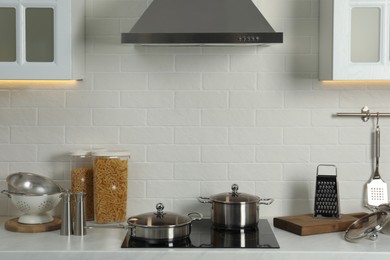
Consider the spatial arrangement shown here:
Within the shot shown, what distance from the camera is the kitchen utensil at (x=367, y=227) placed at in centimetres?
363

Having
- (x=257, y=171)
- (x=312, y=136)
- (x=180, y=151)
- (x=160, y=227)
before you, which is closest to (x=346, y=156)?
(x=312, y=136)

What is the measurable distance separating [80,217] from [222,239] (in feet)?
2.16

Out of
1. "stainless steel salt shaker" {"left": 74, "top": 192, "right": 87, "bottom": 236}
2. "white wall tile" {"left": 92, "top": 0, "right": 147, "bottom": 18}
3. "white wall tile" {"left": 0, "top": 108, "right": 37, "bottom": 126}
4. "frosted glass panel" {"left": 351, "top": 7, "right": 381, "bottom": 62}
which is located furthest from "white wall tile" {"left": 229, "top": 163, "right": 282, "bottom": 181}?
"white wall tile" {"left": 0, "top": 108, "right": 37, "bottom": 126}

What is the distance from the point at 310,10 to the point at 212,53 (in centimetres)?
54

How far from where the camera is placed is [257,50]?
165 inches

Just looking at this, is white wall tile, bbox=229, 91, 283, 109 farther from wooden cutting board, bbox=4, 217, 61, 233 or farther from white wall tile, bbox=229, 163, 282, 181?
wooden cutting board, bbox=4, 217, 61, 233

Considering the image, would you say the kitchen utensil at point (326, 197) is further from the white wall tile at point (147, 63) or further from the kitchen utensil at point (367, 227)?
the white wall tile at point (147, 63)

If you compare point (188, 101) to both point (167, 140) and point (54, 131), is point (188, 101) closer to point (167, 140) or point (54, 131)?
point (167, 140)

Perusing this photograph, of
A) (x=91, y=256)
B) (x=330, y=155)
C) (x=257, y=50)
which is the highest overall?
(x=257, y=50)

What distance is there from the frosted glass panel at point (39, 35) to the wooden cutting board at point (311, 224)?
1.34 metres

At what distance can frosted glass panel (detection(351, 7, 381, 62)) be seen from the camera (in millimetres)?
3844

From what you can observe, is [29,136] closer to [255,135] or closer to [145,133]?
[145,133]

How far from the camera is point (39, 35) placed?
3816 mm

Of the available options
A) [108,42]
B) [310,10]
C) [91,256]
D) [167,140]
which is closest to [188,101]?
[167,140]
